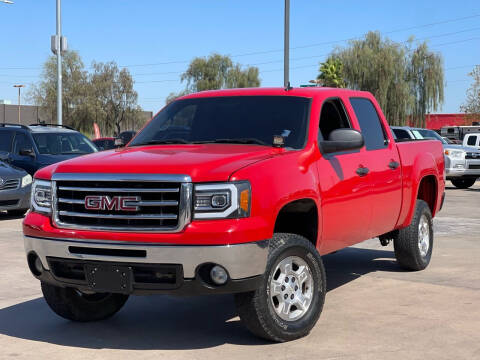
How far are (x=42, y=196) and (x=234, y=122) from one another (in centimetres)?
171

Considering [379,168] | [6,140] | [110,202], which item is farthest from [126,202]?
[6,140]

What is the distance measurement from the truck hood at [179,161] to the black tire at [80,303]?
0.97 metres

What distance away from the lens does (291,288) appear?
5266mm

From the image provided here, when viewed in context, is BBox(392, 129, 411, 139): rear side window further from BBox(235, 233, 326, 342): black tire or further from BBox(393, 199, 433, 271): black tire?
BBox(235, 233, 326, 342): black tire

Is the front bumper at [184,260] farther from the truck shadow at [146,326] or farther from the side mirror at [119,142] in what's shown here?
the side mirror at [119,142]

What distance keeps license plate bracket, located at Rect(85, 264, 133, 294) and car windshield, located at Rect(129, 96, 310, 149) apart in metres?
1.50

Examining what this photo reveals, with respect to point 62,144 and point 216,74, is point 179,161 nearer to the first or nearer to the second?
point 62,144

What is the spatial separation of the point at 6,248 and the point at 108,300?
4.34m

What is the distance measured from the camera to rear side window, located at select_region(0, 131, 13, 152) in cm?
1603

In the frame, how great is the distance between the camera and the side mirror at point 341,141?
19.1 feet

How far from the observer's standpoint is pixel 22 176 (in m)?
13.9

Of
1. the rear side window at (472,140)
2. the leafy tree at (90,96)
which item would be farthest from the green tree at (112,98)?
the rear side window at (472,140)

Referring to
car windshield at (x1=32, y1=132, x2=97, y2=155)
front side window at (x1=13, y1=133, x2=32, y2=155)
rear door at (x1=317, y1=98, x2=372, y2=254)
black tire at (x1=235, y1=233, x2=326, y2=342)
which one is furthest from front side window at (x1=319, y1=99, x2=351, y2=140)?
front side window at (x1=13, y1=133, x2=32, y2=155)

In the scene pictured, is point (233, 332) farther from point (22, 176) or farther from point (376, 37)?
point (376, 37)
